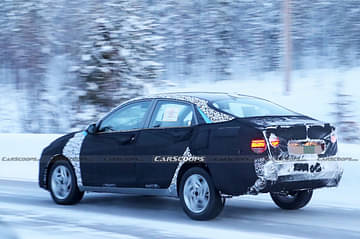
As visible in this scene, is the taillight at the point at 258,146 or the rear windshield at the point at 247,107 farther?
the rear windshield at the point at 247,107

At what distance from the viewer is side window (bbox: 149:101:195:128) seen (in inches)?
336

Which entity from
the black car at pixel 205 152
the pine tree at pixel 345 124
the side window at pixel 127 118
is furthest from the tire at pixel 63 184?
the pine tree at pixel 345 124

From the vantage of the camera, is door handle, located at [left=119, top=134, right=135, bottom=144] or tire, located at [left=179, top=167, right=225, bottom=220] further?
door handle, located at [left=119, top=134, right=135, bottom=144]

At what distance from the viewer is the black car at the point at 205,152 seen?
25.5ft

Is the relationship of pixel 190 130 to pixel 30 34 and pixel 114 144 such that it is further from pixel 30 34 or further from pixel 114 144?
pixel 30 34

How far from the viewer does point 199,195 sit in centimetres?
826

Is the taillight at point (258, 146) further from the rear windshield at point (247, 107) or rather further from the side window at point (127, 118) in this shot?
the side window at point (127, 118)

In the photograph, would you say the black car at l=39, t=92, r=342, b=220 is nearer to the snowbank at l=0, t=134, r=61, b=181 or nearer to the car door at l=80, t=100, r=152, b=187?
the car door at l=80, t=100, r=152, b=187

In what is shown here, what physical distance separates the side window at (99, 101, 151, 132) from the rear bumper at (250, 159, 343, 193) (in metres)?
2.11

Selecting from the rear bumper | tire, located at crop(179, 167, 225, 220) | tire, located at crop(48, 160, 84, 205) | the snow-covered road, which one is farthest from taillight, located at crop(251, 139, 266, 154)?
tire, located at crop(48, 160, 84, 205)

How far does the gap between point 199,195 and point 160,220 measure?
2.39 feet

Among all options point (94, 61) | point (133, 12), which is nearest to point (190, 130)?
point (94, 61)

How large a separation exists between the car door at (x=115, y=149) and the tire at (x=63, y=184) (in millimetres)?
298

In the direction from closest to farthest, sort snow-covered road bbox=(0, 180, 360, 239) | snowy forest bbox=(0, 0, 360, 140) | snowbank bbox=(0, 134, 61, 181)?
snow-covered road bbox=(0, 180, 360, 239)
snowbank bbox=(0, 134, 61, 181)
snowy forest bbox=(0, 0, 360, 140)
